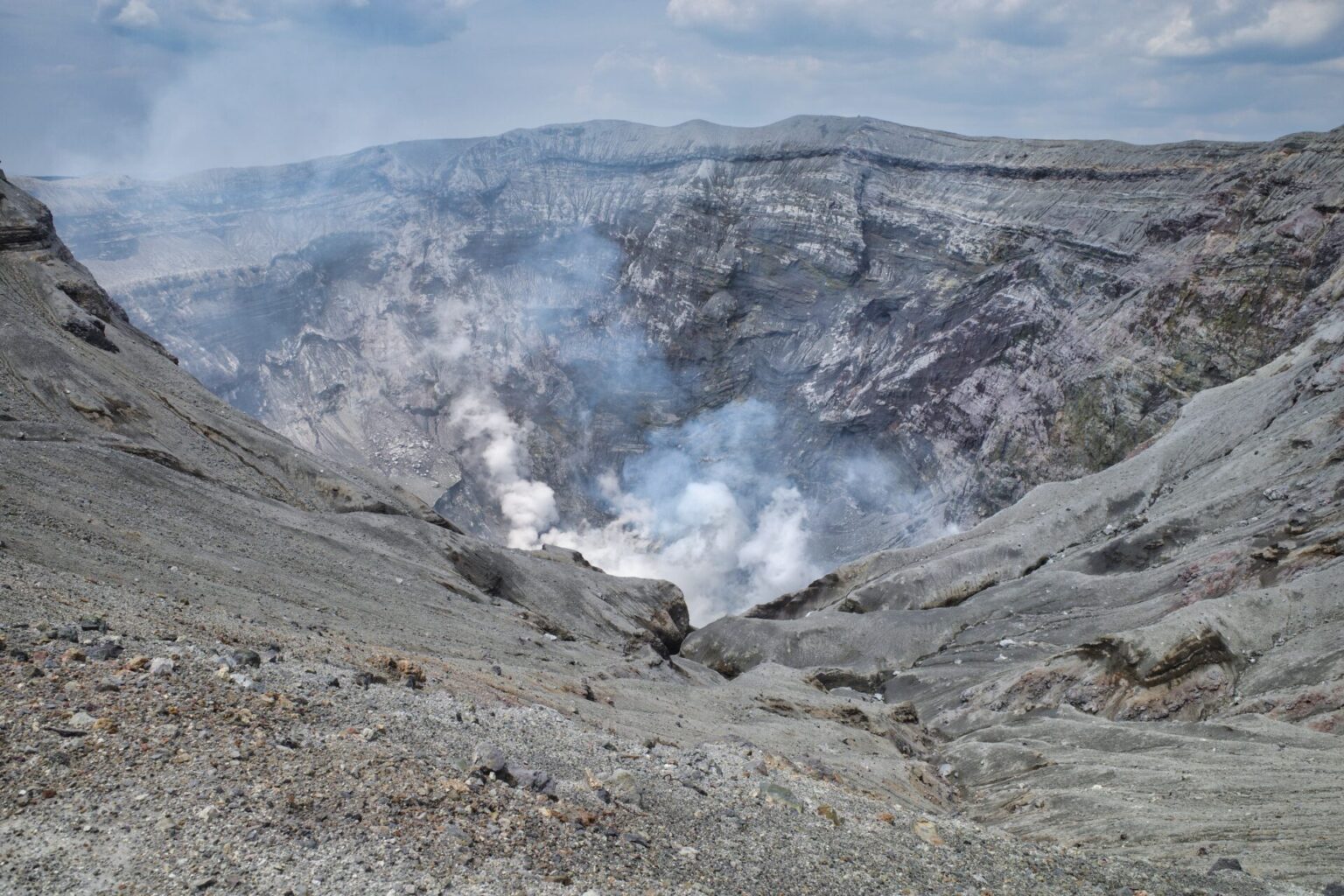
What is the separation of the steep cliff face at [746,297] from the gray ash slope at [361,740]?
35490mm

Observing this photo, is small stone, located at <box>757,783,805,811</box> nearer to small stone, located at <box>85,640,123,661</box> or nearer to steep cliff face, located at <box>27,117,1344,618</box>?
small stone, located at <box>85,640,123,661</box>

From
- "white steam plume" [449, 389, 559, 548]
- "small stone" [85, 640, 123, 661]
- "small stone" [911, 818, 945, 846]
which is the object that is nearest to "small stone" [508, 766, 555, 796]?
"small stone" [85, 640, 123, 661]

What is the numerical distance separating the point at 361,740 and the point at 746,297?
72.5 meters

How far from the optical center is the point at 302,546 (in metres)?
26.5

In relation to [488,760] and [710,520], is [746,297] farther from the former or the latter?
[488,760]

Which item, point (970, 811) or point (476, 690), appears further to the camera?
point (970, 811)

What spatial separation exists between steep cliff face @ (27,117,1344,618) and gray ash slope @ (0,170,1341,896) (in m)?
35.5

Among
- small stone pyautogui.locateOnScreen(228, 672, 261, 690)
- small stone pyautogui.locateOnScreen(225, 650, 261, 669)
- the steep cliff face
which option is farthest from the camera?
the steep cliff face

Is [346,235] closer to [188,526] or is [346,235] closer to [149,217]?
[149,217]

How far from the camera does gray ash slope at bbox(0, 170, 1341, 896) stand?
312 inches

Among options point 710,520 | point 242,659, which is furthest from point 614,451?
point 242,659

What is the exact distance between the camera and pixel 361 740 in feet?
33.0

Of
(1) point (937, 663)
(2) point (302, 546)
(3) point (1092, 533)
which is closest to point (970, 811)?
(1) point (937, 663)

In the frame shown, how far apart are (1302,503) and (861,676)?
16.6 m
